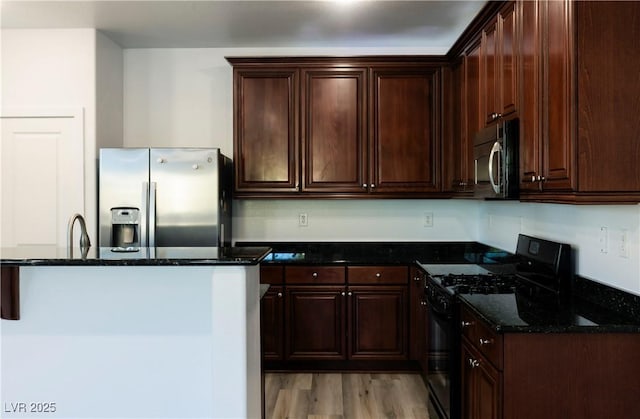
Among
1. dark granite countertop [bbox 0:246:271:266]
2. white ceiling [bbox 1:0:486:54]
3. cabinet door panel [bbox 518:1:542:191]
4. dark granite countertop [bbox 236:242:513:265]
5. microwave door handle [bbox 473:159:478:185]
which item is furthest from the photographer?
dark granite countertop [bbox 236:242:513:265]

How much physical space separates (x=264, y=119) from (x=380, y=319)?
1783 millimetres

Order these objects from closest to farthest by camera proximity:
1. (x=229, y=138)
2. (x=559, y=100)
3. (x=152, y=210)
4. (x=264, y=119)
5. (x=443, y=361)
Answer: (x=559, y=100), (x=443, y=361), (x=152, y=210), (x=264, y=119), (x=229, y=138)

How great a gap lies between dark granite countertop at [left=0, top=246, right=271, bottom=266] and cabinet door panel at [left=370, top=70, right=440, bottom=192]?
6.08ft

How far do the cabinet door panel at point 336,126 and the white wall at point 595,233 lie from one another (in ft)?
4.19

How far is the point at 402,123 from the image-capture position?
3.54 m

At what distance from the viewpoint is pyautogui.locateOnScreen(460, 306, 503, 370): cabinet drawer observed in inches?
67.4

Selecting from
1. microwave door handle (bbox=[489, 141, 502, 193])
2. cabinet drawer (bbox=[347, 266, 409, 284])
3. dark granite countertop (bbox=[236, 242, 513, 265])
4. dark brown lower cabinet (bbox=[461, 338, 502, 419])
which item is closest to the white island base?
dark brown lower cabinet (bbox=[461, 338, 502, 419])

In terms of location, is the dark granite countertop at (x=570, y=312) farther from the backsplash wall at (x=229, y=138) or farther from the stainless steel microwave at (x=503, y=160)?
the backsplash wall at (x=229, y=138)

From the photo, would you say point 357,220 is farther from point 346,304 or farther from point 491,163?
point 491,163

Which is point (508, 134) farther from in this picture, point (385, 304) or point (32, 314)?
point (32, 314)

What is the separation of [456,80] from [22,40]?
3.27 meters

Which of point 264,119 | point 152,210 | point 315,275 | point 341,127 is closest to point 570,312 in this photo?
point 315,275

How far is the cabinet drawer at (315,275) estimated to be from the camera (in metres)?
3.42

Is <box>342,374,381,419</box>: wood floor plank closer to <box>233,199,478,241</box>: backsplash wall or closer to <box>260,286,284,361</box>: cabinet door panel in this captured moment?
<box>260,286,284,361</box>: cabinet door panel
